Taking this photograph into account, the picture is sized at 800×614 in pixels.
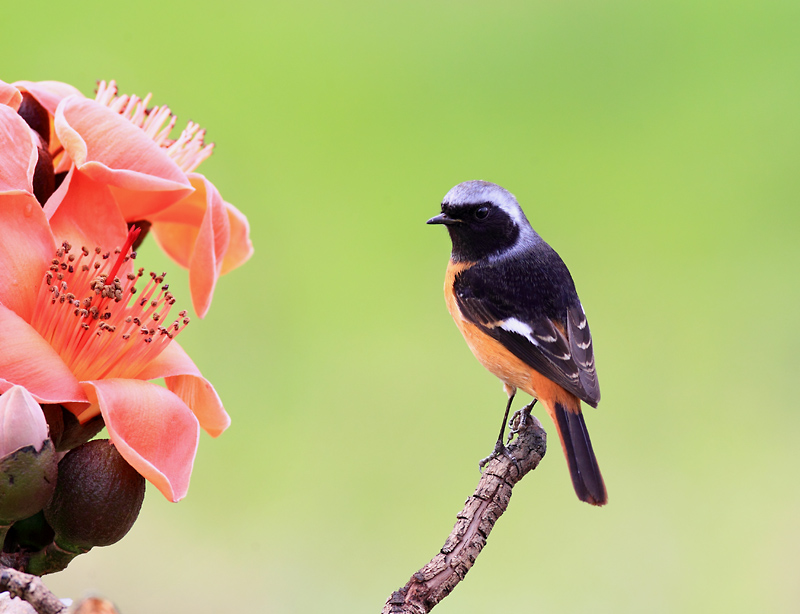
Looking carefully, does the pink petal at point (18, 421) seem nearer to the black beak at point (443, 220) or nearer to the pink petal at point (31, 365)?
the pink petal at point (31, 365)

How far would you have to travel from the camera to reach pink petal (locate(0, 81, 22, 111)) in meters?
0.72

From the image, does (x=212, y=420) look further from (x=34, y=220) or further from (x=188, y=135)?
(x=188, y=135)

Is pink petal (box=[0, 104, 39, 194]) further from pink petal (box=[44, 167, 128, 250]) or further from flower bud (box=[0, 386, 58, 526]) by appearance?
flower bud (box=[0, 386, 58, 526])

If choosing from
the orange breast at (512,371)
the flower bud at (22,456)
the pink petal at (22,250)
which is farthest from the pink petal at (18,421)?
the orange breast at (512,371)

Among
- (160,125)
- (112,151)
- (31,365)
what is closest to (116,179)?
(112,151)

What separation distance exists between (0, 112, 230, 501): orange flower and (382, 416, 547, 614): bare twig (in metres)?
0.19

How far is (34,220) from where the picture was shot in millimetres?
667

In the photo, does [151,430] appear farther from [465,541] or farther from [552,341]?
[552,341]

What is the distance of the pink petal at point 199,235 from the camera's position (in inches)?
30.5

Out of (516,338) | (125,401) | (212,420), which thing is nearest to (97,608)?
(125,401)

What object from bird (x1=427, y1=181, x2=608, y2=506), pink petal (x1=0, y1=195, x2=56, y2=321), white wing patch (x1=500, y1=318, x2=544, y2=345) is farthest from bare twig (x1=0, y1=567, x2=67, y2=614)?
white wing patch (x1=500, y1=318, x2=544, y2=345)

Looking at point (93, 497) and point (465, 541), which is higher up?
point (465, 541)

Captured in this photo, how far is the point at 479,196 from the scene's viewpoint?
88 cm

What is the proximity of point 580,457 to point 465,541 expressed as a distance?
241mm
